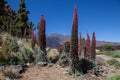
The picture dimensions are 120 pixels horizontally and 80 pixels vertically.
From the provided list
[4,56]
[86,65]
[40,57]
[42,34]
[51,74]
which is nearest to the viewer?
[51,74]

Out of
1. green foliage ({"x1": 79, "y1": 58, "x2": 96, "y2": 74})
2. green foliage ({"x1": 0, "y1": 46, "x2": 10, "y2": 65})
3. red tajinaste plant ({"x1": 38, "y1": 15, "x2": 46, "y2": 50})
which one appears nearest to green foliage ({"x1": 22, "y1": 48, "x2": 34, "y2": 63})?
red tajinaste plant ({"x1": 38, "y1": 15, "x2": 46, "y2": 50})

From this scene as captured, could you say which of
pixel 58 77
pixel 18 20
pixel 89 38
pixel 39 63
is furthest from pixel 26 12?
pixel 58 77

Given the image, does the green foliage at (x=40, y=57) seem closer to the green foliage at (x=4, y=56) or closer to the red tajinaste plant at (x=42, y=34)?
the red tajinaste plant at (x=42, y=34)

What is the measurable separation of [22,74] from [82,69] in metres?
4.16

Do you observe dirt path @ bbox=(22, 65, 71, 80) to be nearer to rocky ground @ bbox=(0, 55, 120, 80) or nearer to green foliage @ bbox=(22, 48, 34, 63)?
rocky ground @ bbox=(0, 55, 120, 80)

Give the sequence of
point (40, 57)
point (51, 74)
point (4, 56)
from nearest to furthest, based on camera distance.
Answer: point (51, 74)
point (4, 56)
point (40, 57)

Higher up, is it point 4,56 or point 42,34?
point 42,34

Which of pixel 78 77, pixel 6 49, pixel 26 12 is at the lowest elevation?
pixel 78 77

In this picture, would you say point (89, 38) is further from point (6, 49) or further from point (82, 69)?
point (6, 49)

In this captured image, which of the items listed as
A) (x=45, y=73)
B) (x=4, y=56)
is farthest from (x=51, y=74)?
(x=4, y=56)

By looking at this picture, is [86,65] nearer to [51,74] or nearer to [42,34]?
[51,74]

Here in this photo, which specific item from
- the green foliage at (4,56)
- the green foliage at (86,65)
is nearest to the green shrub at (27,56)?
the green foliage at (4,56)

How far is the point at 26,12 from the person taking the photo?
35.7m

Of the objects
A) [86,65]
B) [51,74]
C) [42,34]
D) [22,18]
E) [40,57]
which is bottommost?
A: [51,74]
